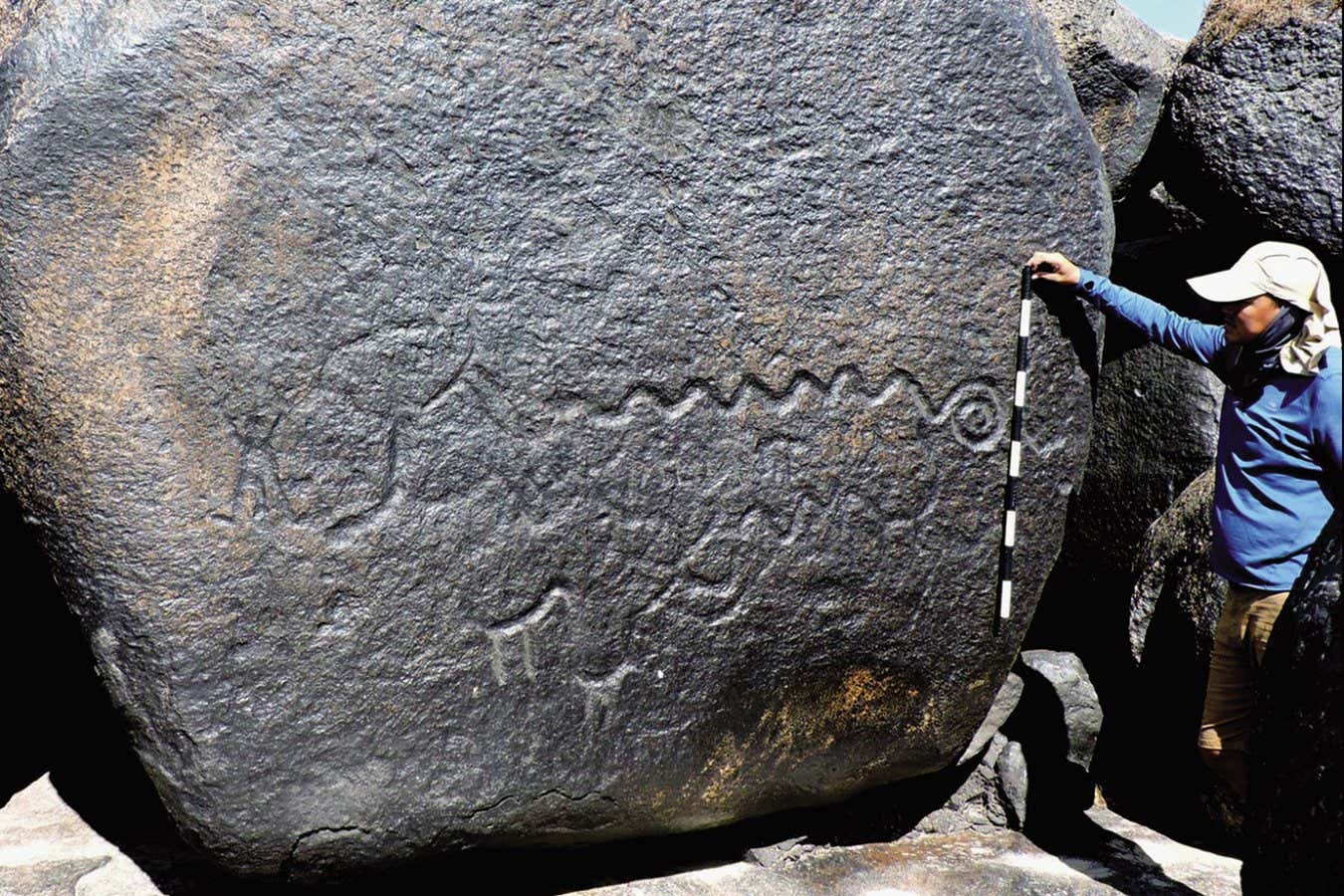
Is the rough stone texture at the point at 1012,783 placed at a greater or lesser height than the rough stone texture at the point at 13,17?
lesser

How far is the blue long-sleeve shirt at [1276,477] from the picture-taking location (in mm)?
2047

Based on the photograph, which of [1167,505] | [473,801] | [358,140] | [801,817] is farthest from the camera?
[1167,505]

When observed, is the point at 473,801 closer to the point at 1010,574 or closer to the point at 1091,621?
the point at 1010,574

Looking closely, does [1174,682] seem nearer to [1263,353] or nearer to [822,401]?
[1263,353]

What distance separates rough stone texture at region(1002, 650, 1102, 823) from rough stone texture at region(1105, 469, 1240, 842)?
11cm

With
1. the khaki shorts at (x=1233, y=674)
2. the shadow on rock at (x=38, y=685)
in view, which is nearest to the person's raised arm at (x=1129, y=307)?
the khaki shorts at (x=1233, y=674)

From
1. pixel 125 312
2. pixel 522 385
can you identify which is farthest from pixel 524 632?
pixel 125 312

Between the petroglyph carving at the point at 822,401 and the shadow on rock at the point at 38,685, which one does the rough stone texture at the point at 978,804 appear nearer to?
the petroglyph carving at the point at 822,401

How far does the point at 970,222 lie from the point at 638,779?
1.07 metres

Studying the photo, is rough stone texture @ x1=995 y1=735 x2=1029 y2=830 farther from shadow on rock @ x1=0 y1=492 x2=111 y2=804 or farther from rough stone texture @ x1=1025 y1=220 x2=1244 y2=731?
shadow on rock @ x1=0 y1=492 x2=111 y2=804

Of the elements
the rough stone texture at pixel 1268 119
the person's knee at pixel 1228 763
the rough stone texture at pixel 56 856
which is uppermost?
the rough stone texture at pixel 1268 119

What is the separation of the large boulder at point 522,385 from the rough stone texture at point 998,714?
0.29 metres

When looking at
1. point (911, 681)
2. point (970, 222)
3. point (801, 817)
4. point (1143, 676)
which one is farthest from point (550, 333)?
point (1143, 676)

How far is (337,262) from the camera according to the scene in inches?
76.9
